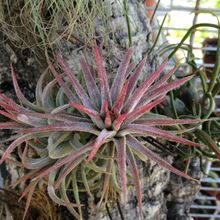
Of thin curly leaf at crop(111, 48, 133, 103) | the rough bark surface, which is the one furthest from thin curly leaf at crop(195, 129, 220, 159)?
thin curly leaf at crop(111, 48, 133, 103)

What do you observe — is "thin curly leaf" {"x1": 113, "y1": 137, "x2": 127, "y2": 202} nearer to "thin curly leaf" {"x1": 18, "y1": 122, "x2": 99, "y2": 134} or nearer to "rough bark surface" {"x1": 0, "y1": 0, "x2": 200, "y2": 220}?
"thin curly leaf" {"x1": 18, "y1": 122, "x2": 99, "y2": 134}

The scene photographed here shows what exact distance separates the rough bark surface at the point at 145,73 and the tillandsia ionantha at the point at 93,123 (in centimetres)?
9

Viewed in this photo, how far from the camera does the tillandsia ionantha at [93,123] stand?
1.66 feet

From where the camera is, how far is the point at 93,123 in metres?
0.53

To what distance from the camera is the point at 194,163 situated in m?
0.82

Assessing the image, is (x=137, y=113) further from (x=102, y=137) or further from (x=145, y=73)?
(x=145, y=73)

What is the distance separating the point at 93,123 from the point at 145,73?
0.21m

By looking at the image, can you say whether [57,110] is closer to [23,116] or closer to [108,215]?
[23,116]

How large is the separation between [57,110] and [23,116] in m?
0.04

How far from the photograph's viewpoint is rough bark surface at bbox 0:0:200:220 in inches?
26.3

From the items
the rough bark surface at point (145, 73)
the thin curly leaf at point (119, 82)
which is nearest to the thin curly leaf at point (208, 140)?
the rough bark surface at point (145, 73)

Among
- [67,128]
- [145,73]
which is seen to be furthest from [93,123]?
[145,73]

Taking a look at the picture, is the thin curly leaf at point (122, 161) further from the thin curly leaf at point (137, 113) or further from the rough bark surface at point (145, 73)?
the rough bark surface at point (145, 73)

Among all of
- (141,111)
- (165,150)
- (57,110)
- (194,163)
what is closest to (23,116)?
(57,110)
